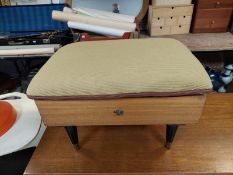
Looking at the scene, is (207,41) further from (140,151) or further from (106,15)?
(140,151)

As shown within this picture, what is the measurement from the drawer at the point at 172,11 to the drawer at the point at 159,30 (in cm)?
7

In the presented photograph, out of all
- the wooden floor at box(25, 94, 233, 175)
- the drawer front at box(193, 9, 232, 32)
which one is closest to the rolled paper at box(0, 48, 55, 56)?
the wooden floor at box(25, 94, 233, 175)

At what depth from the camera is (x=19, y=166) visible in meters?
0.66

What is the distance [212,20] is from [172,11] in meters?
0.24

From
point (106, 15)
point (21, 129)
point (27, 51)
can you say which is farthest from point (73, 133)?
point (106, 15)

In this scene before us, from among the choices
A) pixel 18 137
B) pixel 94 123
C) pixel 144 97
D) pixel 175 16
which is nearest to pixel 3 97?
pixel 18 137

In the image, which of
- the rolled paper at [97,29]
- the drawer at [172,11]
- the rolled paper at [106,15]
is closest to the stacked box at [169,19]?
the drawer at [172,11]

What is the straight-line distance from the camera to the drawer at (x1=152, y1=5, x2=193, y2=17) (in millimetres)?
1039

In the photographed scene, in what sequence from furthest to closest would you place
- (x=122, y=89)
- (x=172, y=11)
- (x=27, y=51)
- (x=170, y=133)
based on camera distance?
(x=172, y=11)
(x=27, y=51)
(x=170, y=133)
(x=122, y=89)

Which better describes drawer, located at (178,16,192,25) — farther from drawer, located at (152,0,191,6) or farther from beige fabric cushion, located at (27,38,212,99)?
beige fabric cushion, located at (27,38,212,99)

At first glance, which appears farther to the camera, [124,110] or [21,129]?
[21,129]

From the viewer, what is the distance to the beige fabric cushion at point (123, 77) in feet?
1.34

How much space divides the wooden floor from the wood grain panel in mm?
171

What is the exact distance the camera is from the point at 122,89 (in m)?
0.41
